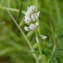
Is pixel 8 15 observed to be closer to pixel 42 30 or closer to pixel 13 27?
pixel 13 27

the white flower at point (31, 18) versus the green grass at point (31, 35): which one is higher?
the white flower at point (31, 18)

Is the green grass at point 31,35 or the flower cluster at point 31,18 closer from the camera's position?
Result: the flower cluster at point 31,18

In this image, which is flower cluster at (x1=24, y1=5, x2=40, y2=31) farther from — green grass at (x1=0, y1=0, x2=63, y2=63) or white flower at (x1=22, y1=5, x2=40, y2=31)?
green grass at (x1=0, y1=0, x2=63, y2=63)

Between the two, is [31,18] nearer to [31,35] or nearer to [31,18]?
[31,18]

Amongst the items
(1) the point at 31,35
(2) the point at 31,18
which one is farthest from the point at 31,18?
(1) the point at 31,35

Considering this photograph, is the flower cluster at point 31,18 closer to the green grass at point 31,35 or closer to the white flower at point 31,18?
the white flower at point 31,18

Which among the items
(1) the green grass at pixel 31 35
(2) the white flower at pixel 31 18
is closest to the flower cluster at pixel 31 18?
(2) the white flower at pixel 31 18

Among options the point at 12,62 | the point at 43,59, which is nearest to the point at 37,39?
the point at 43,59

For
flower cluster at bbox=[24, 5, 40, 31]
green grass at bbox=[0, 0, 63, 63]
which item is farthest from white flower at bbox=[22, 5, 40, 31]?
green grass at bbox=[0, 0, 63, 63]
